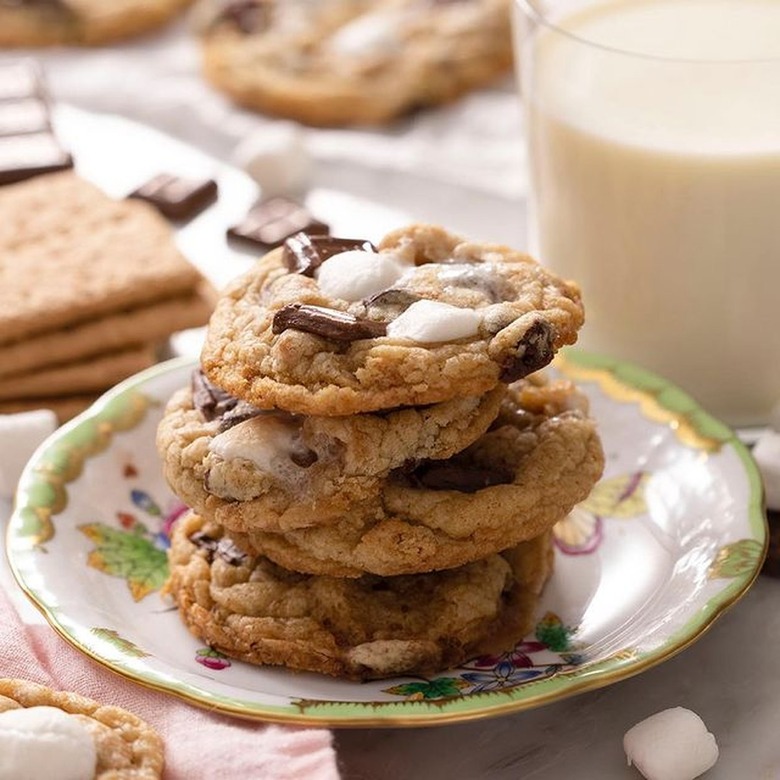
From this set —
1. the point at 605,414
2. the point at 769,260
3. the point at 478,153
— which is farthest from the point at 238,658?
the point at 478,153

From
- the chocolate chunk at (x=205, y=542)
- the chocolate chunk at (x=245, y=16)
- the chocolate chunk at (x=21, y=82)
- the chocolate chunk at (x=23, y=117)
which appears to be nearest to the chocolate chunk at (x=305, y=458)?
the chocolate chunk at (x=205, y=542)

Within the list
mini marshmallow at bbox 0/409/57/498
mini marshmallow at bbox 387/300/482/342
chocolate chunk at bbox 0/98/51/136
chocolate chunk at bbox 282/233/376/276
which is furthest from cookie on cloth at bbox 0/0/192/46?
mini marshmallow at bbox 387/300/482/342

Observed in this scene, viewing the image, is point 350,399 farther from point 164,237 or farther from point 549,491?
point 164,237

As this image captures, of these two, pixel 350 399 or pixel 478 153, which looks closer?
pixel 350 399

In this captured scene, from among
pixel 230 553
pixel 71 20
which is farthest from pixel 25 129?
pixel 230 553

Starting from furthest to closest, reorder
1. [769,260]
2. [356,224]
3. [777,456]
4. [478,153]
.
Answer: [478,153], [356,224], [769,260], [777,456]

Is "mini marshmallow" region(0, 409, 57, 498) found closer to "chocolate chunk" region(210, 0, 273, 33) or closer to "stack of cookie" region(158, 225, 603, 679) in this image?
"stack of cookie" region(158, 225, 603, 679)

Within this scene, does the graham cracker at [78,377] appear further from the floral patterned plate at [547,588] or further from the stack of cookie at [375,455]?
the stack of cookie at [375,455]
